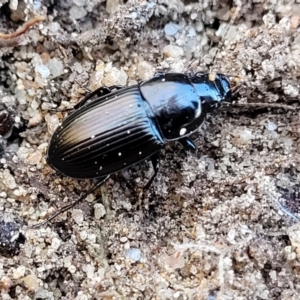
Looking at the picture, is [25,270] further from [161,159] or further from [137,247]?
[161,159]

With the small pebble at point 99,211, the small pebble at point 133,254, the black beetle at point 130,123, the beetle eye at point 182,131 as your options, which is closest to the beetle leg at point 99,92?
the black beetle at point 130,123

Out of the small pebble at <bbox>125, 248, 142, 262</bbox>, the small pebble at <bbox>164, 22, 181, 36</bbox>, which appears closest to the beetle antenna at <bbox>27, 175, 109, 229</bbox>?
the small pebble at <bbox>125, 248, 142, 262</bbox>

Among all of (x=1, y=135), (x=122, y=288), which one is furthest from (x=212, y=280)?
(x=1, y=135)

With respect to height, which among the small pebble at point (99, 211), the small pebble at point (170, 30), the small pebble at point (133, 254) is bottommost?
the small pebble at point (133, 254)

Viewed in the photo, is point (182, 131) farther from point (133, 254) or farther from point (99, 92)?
point (133, 254)

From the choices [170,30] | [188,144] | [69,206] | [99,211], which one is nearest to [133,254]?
[99,211]

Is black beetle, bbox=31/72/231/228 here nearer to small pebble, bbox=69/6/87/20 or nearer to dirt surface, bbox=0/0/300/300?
dirt surface, bbox=0/0/300/300

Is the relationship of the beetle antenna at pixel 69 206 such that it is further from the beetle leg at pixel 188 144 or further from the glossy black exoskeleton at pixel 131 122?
the beetle leg at pixel 188 144

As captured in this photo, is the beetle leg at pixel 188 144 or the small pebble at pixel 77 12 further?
the small pebble at pixel 77 12
